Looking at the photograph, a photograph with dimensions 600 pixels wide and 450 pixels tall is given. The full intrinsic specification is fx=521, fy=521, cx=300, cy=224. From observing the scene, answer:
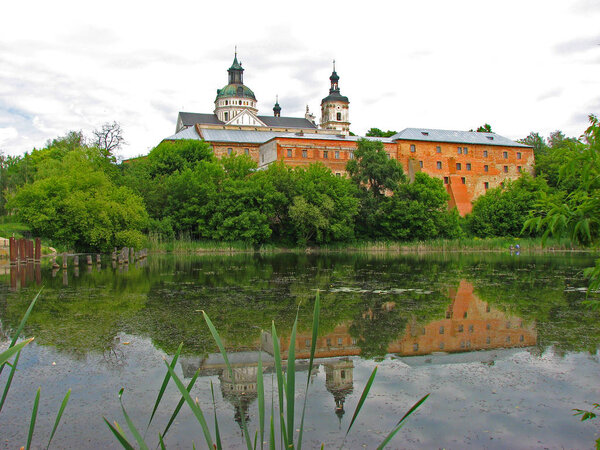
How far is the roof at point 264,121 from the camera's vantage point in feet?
245

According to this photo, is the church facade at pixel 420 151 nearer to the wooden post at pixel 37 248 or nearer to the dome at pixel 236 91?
the dome at pixel 236 91

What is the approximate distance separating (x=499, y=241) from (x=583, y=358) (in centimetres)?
3696

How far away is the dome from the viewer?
7850cm

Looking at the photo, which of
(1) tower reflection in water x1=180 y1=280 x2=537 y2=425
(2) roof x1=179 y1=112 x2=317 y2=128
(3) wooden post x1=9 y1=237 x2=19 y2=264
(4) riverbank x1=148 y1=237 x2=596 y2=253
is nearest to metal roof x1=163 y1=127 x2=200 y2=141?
(2) roof x1=179 y1=112 x2=317 y2=128

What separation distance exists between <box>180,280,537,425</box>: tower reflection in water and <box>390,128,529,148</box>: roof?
50155mm

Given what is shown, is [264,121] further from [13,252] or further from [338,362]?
[338,362]

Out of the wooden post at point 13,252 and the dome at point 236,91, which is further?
the dome at point 236,91

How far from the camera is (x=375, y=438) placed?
4152mm

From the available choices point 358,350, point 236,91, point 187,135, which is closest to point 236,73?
point 236,91

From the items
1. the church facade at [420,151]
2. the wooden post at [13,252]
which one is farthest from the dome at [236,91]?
the wooden post at [13,252]

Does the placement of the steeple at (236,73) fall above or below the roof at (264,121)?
above

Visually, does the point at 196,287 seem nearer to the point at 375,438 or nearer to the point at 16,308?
the point at 16,308

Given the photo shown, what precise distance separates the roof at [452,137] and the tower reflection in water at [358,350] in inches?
1975

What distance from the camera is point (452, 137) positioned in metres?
59.2
